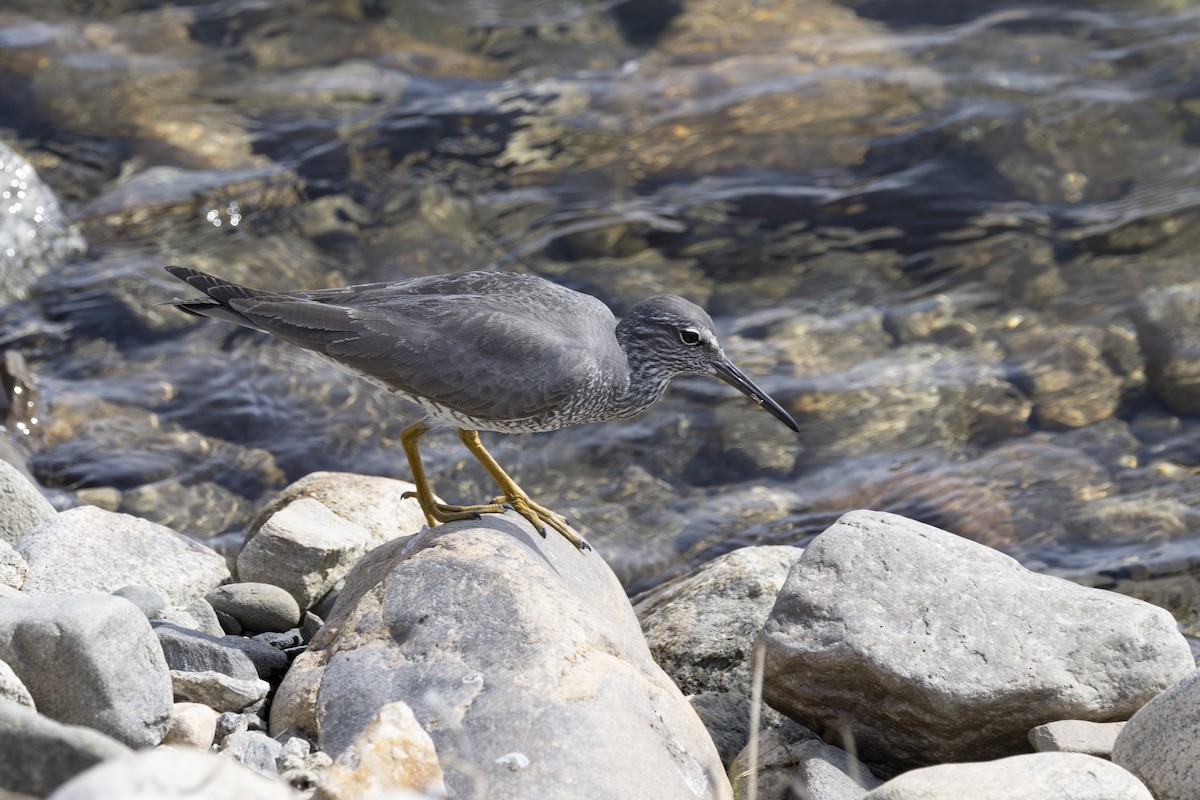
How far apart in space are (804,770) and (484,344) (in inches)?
94.6

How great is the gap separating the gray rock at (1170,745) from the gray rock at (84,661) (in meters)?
3.63

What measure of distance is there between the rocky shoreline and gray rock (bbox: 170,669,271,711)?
1 centimetres

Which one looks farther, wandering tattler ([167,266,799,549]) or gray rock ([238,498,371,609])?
gray rock ([238,498,371,609])

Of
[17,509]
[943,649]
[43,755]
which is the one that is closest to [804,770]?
[943,649]

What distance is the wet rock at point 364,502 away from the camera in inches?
258

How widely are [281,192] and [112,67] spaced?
332 cm

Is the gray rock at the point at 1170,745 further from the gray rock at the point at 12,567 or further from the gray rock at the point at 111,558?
the gray rock at the point at 12,567

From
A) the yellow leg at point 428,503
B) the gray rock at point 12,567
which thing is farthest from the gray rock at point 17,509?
the yellow leg at point 428,503

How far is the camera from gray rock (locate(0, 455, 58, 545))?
5.86 m

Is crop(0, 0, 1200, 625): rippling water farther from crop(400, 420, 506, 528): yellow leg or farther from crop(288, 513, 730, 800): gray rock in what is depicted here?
crop(288, 513, 730, 800): gray rock

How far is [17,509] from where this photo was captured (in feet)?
19.3

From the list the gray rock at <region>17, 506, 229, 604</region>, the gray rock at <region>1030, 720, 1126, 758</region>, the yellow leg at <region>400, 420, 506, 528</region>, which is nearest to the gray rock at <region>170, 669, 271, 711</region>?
the gray rock at <region>17, 506, 229, 604</region>

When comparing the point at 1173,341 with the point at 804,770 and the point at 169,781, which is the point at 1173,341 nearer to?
the point at 804,770

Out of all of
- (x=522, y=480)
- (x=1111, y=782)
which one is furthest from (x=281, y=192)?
(x=1111, y=782)
